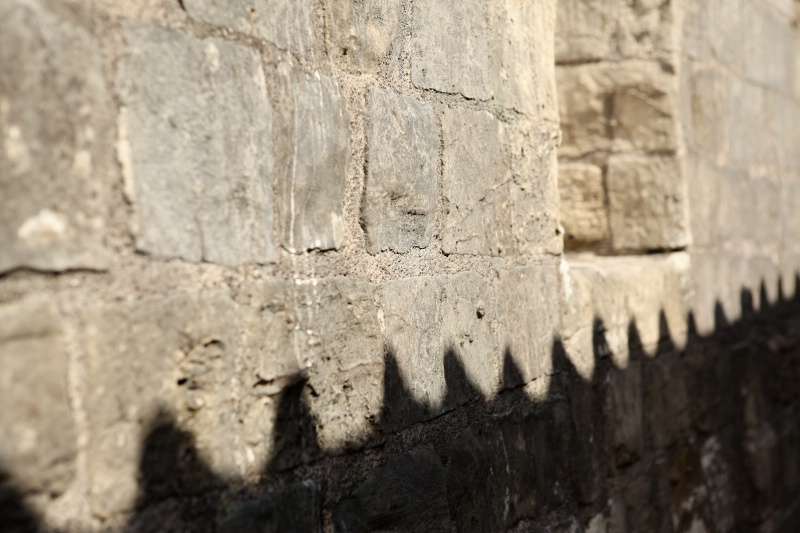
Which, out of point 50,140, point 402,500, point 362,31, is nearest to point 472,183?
point 362,31

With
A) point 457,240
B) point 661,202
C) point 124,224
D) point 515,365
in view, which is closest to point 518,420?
point 515,365

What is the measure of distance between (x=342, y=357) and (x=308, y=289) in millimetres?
176

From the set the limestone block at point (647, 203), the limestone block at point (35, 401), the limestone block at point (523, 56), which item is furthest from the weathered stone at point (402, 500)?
the limestone block at point (647, 203)

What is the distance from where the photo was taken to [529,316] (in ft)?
9.71

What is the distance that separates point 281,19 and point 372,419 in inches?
32.6

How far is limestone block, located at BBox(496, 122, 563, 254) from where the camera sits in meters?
2.89

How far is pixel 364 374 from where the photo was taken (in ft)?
7.00

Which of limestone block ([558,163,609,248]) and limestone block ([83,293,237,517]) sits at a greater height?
limestone block ([558,163,609,248])

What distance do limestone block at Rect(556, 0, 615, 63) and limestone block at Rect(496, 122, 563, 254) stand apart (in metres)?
1.38

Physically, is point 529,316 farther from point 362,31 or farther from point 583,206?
point 583,206

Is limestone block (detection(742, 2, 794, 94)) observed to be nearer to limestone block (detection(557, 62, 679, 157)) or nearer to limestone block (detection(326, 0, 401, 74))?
limestone block (detection(557, 62, 679, 157))

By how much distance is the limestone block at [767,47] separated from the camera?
5.69m

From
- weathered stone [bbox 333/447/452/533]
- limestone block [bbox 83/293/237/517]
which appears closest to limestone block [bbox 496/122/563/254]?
weathered stone [bbox 333/447/452/533]

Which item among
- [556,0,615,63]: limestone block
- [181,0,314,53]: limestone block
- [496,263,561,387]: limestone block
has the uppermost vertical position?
[556,0,615,63]: limestone block
